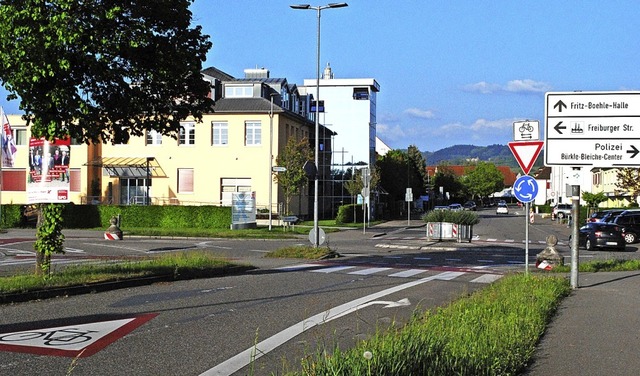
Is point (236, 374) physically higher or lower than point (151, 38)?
lower

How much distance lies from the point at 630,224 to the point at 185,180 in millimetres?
32467

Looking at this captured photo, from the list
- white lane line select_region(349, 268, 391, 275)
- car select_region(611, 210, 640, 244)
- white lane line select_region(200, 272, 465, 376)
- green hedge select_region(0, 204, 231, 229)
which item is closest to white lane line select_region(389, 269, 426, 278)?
white lane line select_region(349, 268, 391, 275)

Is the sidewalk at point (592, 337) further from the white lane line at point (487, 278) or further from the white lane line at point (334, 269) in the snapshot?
the white lane line at point (334, 269)

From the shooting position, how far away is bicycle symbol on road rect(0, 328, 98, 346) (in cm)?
863

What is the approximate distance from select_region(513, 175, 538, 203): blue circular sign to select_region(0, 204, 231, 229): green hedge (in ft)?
97.8

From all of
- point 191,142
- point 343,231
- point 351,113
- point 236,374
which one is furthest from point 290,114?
point 236,374

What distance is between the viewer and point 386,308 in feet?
40.3

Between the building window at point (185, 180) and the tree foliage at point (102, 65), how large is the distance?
42405 millimetres

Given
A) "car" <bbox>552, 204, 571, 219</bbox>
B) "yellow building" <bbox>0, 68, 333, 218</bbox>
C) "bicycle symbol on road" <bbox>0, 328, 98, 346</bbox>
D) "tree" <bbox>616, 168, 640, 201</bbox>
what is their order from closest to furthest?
"bicycle symbol on road" <bbox>0, 328, 98, 346</bbox> → "tree" <bbox>616, 168, 640, 201</bbox> → "yellow building" <bbox>0, 68, 333, 218</bbox> → "car" <bbox>552, 204, 571, 219</bbox>

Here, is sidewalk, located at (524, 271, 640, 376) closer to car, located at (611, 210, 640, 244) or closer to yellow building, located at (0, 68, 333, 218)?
car, located at (611, 210, 640, 244)

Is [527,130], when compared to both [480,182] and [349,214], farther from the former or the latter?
[480,182]

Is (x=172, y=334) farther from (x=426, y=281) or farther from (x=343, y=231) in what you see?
(x=343, y=231)

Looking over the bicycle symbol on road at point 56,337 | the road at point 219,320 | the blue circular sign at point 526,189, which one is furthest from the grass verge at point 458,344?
the blue circular sign at point 526,189

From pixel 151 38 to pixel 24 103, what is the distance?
8.37 ft
